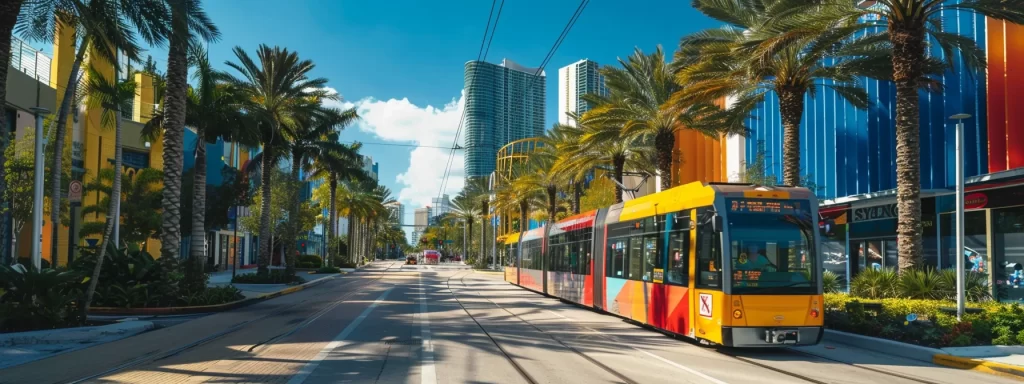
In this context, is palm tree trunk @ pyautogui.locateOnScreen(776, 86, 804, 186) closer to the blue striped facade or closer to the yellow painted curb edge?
the blue striped facade

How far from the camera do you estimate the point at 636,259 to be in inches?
656

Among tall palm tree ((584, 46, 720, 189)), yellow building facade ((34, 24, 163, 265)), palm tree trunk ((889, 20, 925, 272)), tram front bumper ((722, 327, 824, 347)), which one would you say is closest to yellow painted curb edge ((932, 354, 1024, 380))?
tram front bumper ((722, 327, 824, 347))

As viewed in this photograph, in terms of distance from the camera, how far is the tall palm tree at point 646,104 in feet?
83.1

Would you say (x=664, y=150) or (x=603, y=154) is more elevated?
(x=603, y=154)

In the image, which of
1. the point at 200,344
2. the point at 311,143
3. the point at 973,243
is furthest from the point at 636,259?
the point at 311,143

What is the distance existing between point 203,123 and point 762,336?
19.0m

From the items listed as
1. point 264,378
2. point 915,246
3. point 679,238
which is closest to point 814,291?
point 679,238

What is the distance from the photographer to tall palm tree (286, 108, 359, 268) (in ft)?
126

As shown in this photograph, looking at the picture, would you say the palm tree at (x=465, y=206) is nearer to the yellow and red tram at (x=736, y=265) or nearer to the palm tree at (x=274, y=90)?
the palm tree at (x=274, y=90)

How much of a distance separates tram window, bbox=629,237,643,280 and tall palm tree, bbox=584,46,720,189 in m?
8.68

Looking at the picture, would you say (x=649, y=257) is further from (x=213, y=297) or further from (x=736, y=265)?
(x=213, y=297)

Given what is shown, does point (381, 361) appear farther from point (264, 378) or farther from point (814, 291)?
point (814, 291)

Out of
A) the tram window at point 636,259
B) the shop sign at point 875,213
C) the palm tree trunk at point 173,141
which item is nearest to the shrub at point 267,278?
the palm tree trunk at point 173,141

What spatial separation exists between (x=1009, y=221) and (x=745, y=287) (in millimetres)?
13502
